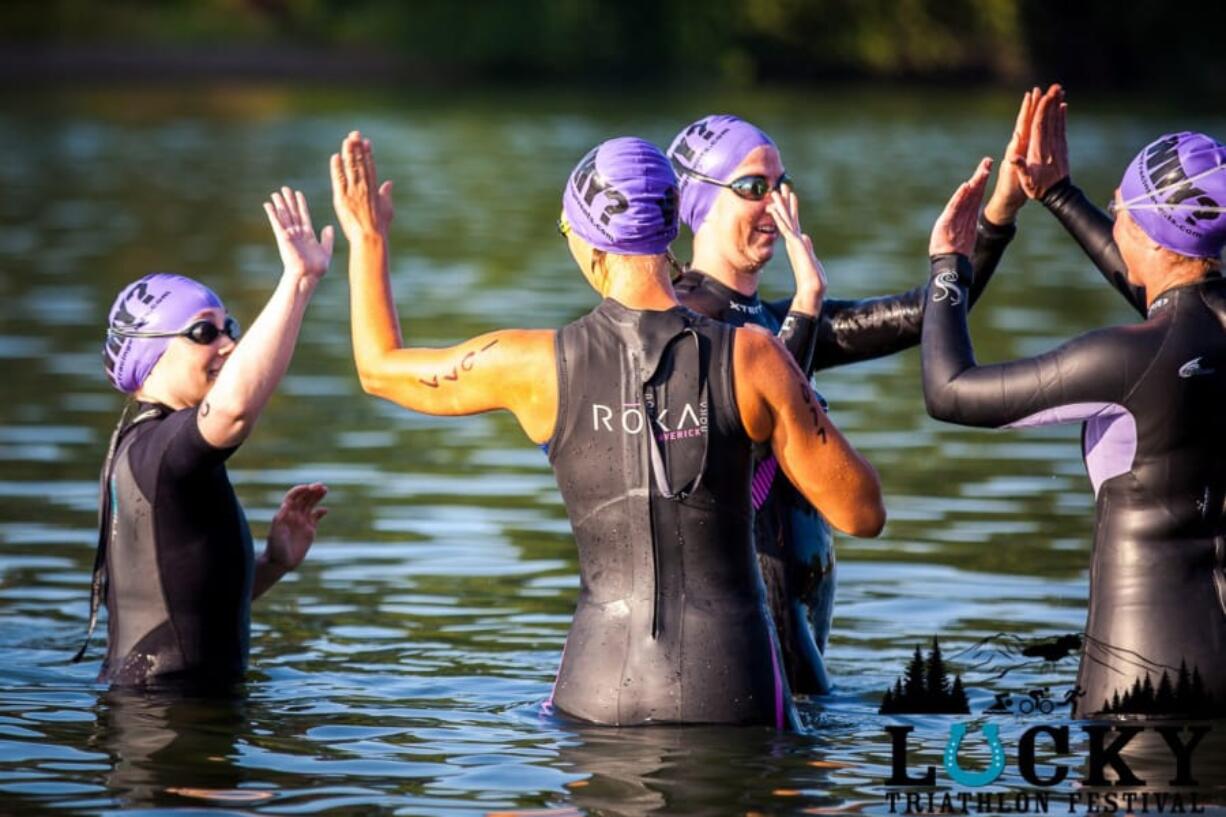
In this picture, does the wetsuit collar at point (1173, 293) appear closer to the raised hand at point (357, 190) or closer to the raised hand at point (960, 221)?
the raised hand at point (960, 221)

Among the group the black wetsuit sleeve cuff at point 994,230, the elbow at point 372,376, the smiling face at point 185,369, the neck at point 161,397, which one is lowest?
the elbow at point 372,376

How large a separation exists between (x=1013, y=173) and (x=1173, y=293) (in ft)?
3.26

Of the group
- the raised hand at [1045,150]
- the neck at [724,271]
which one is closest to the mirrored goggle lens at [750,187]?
the neck at [724,271]

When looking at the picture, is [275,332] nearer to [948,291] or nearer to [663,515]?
[663,515]

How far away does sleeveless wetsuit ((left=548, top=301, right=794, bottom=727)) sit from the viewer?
7566 mm

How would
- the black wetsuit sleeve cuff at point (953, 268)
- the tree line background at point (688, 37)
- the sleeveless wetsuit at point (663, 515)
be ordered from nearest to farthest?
the sleeveless wetsuit at point (663, 515), the black wetsuit sleeve cuff at point (953, 268), the tree line background at point (688, 37)

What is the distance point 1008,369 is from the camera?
795 centimetres

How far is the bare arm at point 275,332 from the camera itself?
8.09m

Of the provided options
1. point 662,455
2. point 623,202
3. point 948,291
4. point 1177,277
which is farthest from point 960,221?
point 662,455

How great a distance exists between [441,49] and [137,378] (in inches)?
2931

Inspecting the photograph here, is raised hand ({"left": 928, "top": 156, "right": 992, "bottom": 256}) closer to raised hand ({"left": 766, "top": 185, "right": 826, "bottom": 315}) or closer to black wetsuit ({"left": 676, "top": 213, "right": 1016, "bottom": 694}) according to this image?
raised hand ({"left": 766, "top": 185, "right": 826, "bottom": 315})

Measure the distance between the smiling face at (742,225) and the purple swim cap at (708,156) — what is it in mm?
35

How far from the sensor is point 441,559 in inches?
516

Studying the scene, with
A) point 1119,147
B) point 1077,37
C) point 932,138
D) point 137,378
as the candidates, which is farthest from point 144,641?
point 1077,37
